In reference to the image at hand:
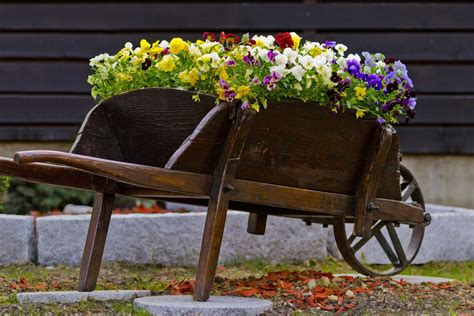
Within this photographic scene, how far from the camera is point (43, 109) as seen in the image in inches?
330

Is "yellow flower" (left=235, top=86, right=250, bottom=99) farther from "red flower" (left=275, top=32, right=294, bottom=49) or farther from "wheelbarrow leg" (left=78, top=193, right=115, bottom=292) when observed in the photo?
"wheelbarrow leg" (left=78, top=193, right=115, bottom=292)

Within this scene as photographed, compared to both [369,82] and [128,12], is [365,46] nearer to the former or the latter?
[128,12]

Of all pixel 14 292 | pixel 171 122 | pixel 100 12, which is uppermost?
pixel 100 12

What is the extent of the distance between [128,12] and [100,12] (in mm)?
222

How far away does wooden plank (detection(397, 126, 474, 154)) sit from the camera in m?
8.48

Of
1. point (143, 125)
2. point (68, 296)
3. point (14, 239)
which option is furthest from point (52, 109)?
point (68, 296)

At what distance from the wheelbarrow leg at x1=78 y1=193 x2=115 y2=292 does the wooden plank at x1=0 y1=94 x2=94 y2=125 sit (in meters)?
3.55

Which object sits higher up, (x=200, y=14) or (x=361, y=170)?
(x=200, y=14)

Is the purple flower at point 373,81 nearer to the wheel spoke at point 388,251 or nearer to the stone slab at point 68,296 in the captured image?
the wheel spoke at point 388,251

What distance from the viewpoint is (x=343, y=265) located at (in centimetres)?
689

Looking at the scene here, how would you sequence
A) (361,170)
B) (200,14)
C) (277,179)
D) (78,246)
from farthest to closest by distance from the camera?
(200,14)
(78,246)
(361,170)
(277,179)

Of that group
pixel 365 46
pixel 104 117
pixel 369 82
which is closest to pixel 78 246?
pixel 104 117

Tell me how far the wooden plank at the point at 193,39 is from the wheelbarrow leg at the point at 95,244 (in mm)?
3685

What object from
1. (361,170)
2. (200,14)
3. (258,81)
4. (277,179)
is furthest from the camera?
(200,14)
